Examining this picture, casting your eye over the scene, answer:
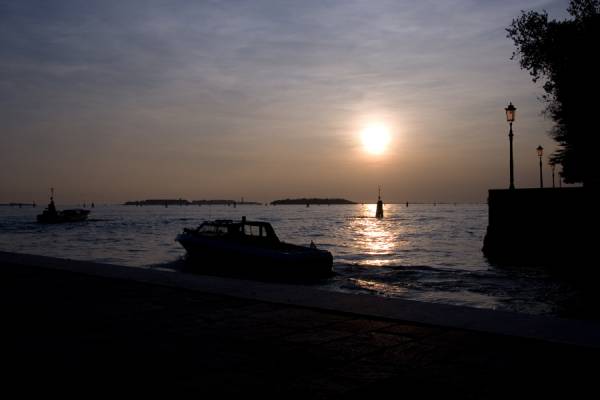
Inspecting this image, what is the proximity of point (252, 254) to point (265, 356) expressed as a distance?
54.8ft

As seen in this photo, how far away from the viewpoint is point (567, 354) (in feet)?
21.0

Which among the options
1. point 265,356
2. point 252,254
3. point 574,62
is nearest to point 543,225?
point 574,62

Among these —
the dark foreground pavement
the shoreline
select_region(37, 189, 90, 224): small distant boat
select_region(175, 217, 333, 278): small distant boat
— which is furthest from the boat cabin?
select_region(37, 189, 90, 224): small distant boat

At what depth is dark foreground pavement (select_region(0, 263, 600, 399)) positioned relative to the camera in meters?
5.26

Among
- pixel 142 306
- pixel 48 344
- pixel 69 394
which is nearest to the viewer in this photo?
pixel 69 394

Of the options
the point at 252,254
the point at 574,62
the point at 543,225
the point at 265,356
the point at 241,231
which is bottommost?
the point at 252,254

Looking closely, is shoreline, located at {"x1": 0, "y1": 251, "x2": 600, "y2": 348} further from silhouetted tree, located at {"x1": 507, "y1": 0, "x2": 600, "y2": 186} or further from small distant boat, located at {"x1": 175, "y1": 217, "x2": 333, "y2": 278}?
silhouetted tree, located at {"x1": 507, "y1": 0, "x2": 600, "y2": 186}

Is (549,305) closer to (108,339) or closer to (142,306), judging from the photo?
(142,306)

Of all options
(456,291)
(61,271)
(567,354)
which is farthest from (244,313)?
(456,291)

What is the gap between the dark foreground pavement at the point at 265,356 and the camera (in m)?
5.26

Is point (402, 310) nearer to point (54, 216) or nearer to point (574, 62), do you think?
point (574, 62)

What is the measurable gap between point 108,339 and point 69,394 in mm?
2149

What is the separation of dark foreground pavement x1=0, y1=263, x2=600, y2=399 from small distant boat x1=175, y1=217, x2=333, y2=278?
475 inches

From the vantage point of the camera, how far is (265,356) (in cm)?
638
